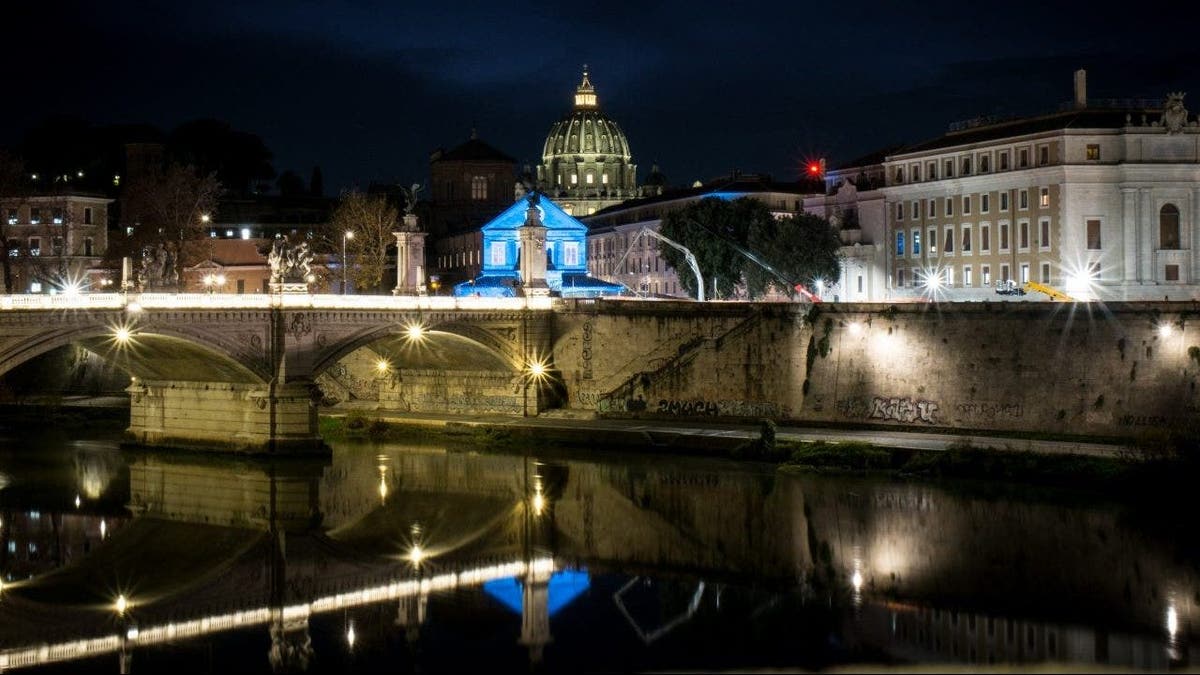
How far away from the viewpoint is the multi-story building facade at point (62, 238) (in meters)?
89.6

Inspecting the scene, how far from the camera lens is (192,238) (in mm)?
87562

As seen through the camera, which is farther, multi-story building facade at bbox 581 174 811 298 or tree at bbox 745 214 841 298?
multi-story building facade at bbox 581 174 811 298

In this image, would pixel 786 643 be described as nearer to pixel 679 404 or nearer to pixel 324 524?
pixel 324 524

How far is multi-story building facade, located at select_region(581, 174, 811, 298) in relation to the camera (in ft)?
351

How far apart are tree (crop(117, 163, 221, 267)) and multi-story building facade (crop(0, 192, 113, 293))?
2.34m

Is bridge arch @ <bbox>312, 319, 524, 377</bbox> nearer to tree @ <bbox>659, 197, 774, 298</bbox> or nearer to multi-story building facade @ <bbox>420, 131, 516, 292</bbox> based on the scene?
tree @ <bbox>659, 197, 774, 298</bbox>

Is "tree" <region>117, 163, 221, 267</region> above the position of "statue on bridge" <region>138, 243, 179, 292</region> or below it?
above

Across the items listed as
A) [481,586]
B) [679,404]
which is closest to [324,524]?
[481,586]

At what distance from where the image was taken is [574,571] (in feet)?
123

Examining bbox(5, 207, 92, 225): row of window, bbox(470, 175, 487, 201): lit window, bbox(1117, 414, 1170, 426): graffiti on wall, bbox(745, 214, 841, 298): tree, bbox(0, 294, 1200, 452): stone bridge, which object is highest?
bbox(470, 175, 487, 201): lit window

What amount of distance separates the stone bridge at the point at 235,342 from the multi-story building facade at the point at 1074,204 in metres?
23.7

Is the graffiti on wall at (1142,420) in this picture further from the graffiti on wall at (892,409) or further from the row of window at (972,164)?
the row of window at (972,164)

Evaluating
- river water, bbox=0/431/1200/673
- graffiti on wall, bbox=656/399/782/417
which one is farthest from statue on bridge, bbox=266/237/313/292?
graffiti on wall, bbox=656/399/782/417

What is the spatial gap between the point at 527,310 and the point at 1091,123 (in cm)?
2552
